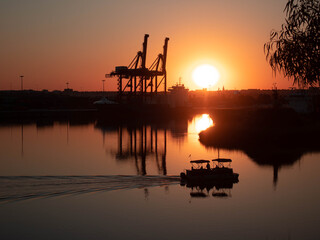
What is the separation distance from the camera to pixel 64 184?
2081cm

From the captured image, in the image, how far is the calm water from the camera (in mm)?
14648

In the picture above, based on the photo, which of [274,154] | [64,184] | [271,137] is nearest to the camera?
[64,184]

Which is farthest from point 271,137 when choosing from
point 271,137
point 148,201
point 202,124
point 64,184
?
point 202,124

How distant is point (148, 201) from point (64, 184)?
5.31 m

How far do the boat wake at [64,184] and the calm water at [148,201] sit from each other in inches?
1.9

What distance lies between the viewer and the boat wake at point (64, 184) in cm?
1869

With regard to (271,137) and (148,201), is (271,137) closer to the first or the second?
(271,137)

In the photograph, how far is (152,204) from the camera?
58.2ft

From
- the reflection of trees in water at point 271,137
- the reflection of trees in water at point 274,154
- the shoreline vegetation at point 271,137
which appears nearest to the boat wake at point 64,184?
the reflection of trees in water at point 274,154

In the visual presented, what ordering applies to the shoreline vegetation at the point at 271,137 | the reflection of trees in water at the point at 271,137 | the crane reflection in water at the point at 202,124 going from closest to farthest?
the reflection of trees in water at the point at 271,137
the shoreline vegetation at the point at 271,137
the crane reflection in water at the point at 202,124

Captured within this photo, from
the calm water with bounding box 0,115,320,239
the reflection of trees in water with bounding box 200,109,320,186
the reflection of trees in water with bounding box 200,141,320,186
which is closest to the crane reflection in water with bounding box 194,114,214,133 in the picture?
the reflection of trees in water with bounding box 200,109,320,186

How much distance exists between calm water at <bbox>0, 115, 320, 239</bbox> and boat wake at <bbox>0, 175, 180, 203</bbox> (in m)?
0.05

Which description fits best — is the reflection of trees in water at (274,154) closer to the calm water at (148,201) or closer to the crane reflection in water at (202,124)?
the calm water at (148,201)

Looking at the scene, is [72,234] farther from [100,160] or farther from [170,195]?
[100,160]
